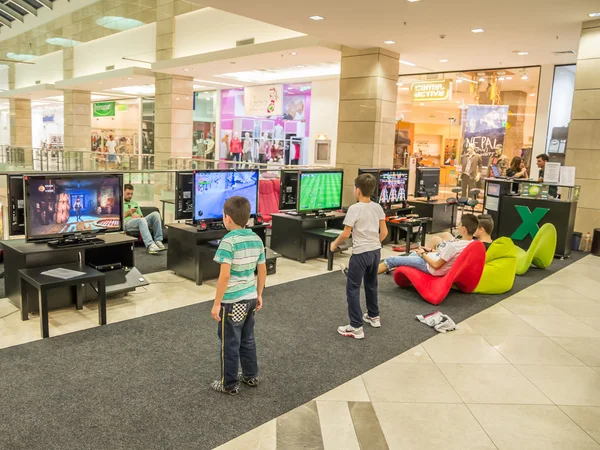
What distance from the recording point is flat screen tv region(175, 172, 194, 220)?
6.38m

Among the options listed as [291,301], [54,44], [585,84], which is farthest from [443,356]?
[54,44]

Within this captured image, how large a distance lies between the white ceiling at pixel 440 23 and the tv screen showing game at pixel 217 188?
2.82 m

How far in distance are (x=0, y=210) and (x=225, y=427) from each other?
14.5 feet

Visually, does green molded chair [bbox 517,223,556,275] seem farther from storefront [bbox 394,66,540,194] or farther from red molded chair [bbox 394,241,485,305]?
storefront [bbox 394,66,540,194]

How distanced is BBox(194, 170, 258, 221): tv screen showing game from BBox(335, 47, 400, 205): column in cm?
515

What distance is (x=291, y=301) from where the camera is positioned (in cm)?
589

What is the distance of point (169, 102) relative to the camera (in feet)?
53.4

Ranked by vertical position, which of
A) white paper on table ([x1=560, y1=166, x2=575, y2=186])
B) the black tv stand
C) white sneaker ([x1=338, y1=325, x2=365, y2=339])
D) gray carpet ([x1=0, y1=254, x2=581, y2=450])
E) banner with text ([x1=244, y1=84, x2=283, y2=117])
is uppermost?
banner with text ([x1=244, y1=84, x2=283, y2=117])

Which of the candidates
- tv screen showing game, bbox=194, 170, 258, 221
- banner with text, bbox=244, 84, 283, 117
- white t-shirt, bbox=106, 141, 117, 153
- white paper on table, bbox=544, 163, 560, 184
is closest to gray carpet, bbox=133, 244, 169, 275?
tv screen showing game, bbox=194, 170, 258, 221

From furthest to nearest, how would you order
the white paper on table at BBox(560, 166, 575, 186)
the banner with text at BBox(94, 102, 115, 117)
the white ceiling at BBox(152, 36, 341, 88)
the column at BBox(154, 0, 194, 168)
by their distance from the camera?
1. the banner with text at BBox(94, 102, 115, 117)
2. the column at BBox(154, 0, 194, 168)
3. the white ceiling at BBox(152, 36, 341, 88)
4. the white paper on table at BBox(560, 166, 575, 186)

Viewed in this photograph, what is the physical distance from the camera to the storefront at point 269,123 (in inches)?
645

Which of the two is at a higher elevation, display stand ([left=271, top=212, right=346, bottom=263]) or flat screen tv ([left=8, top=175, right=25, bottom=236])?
flat screen tv ([left=8, top=175, right=25, bottom=236])

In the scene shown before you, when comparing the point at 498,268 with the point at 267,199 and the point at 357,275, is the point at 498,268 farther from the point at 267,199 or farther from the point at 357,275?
the point at 267,199

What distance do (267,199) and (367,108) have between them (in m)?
3.55
